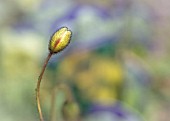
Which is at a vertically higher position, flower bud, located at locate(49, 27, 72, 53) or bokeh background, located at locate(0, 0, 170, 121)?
bokeh background, located at locate(0, 0, 170, 121)

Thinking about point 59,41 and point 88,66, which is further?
point 88,66

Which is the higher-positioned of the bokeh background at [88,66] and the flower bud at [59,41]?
the bokeh background at [88,66]

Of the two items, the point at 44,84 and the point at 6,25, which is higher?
the point at 6,25

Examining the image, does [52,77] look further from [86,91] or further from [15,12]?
[15,12]

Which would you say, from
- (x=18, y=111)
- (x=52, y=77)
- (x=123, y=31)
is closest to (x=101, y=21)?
(x=123, y=31)

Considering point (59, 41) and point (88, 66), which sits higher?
point (88, 66)

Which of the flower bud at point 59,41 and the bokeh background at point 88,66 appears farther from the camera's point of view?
the bokeh background at point 88,66

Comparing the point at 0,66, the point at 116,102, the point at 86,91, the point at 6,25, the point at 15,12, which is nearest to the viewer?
the point at 116,102

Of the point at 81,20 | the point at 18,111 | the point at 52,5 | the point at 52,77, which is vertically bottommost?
the point at 18,111
